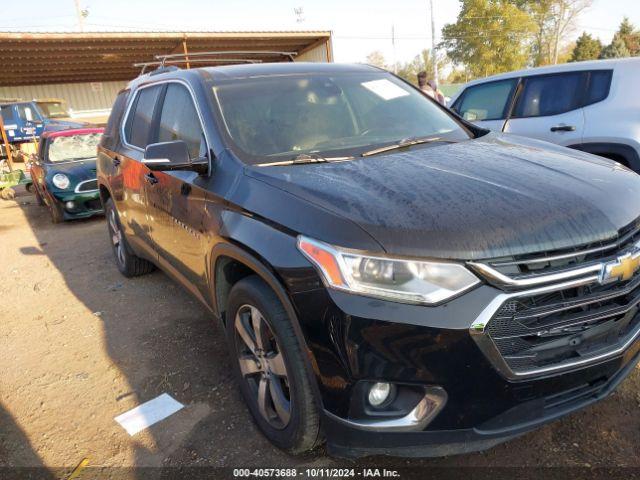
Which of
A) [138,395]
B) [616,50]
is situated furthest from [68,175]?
[616,50]

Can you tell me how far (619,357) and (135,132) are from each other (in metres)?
3.69

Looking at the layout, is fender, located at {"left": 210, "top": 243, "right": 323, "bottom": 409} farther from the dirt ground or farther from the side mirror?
the dirt ground

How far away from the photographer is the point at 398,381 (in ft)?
A: 5.78

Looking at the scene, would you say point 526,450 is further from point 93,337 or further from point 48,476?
point 93,337

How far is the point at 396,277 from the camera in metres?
1.77

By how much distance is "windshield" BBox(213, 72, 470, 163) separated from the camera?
9.09ft

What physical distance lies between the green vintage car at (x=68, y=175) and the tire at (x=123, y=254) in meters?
3.45

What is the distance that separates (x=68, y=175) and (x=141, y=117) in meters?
5.11

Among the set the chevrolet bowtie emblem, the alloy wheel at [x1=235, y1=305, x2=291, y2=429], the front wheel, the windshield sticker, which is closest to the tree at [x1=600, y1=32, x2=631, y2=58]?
the front wheel

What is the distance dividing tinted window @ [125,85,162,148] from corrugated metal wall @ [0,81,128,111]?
26071 millimetres

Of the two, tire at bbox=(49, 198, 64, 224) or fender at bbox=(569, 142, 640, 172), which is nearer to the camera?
fender at bbox=(569, 142, 640, 172)

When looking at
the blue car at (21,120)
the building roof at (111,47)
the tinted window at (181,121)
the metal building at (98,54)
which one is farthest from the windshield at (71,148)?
the blue car at (21,120)

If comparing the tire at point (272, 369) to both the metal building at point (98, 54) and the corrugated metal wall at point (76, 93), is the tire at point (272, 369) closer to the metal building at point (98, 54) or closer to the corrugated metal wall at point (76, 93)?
the metal building at point (98, 54)

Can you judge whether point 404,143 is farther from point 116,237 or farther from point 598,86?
point 116,237
